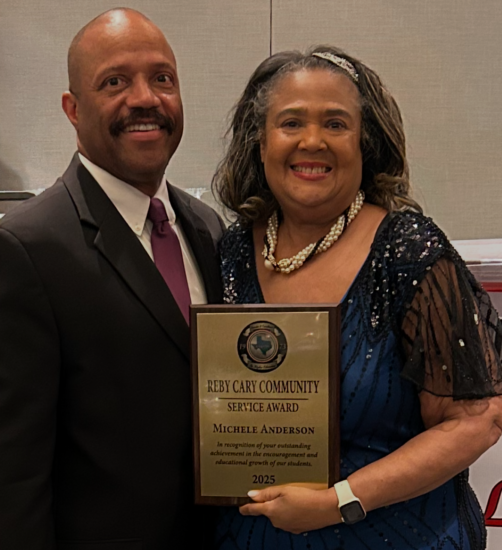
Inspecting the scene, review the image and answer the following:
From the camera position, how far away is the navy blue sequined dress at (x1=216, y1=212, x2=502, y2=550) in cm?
129

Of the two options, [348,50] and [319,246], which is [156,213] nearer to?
[319,246]

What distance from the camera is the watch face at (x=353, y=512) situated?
1260 mm

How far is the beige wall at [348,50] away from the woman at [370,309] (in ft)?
3.15

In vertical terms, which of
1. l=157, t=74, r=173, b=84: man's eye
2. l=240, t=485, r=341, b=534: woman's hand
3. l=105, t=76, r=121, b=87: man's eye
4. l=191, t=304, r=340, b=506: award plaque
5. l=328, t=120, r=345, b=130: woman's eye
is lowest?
l=240, t=485, r=341, b=534: woman's hand

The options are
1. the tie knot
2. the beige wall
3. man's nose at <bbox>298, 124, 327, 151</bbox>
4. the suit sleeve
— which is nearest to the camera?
the suit sleeve

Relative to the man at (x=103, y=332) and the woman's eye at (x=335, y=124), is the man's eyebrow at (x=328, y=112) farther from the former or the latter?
the man at (x=103, y=332)

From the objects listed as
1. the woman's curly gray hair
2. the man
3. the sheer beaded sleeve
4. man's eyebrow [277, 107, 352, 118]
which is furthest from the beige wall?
the sheer beaded sleeve

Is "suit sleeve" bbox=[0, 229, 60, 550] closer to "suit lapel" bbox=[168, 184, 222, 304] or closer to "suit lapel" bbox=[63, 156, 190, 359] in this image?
"suit lapel" bbox=[63, 156, 190, 359]

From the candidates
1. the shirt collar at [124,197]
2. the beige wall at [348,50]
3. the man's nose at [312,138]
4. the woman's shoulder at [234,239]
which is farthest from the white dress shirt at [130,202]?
the beige wall at [348,50]

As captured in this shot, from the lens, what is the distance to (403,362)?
4.40 ft

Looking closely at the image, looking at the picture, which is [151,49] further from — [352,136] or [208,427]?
[208,427]

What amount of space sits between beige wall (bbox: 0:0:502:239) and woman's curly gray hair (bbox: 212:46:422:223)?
0.88m

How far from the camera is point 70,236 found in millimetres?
1337

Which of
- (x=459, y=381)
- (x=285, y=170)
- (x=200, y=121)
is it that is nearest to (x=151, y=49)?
Result: (x=285, y=170)
